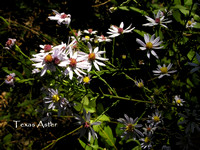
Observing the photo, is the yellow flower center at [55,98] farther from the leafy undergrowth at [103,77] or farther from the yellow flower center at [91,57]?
the yellow flower center at [91,57]

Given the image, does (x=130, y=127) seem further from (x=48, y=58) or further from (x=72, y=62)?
(x=48, y=58)

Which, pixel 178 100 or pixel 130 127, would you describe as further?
pixel 178 100

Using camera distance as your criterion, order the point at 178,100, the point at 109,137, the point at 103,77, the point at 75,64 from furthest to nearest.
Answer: the point at 103,77
the point at 178,100
the point at 109,137
the point at 75,64

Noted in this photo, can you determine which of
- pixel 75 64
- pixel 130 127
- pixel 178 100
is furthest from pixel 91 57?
pixel 178 100

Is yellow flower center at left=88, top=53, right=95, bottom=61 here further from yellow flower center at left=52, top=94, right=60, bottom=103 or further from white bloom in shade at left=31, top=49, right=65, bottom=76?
yellow flower center at left=52, top=94, right=60, bottom=103

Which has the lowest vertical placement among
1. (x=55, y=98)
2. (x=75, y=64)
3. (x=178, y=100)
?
(x=178, y=100)

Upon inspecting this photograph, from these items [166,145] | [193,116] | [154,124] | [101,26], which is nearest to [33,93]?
[101,26]

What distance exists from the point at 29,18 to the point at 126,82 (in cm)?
205

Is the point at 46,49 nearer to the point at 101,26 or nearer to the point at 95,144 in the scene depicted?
the point at 95,144

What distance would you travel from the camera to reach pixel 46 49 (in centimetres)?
132

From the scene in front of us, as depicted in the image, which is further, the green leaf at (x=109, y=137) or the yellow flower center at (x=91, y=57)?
the green leaf at (x=109, y=137)

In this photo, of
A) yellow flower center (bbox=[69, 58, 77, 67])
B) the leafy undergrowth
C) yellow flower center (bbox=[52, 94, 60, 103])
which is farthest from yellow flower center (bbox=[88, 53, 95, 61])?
Result: yellow flower center (bbox=[52, 94, 60, 103])

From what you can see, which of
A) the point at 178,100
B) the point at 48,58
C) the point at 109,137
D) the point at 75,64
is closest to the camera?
the point at 48,58

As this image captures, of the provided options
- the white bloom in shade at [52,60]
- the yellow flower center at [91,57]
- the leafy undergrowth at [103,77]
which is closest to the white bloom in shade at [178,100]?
the leafy undergrowth at [103,77]
